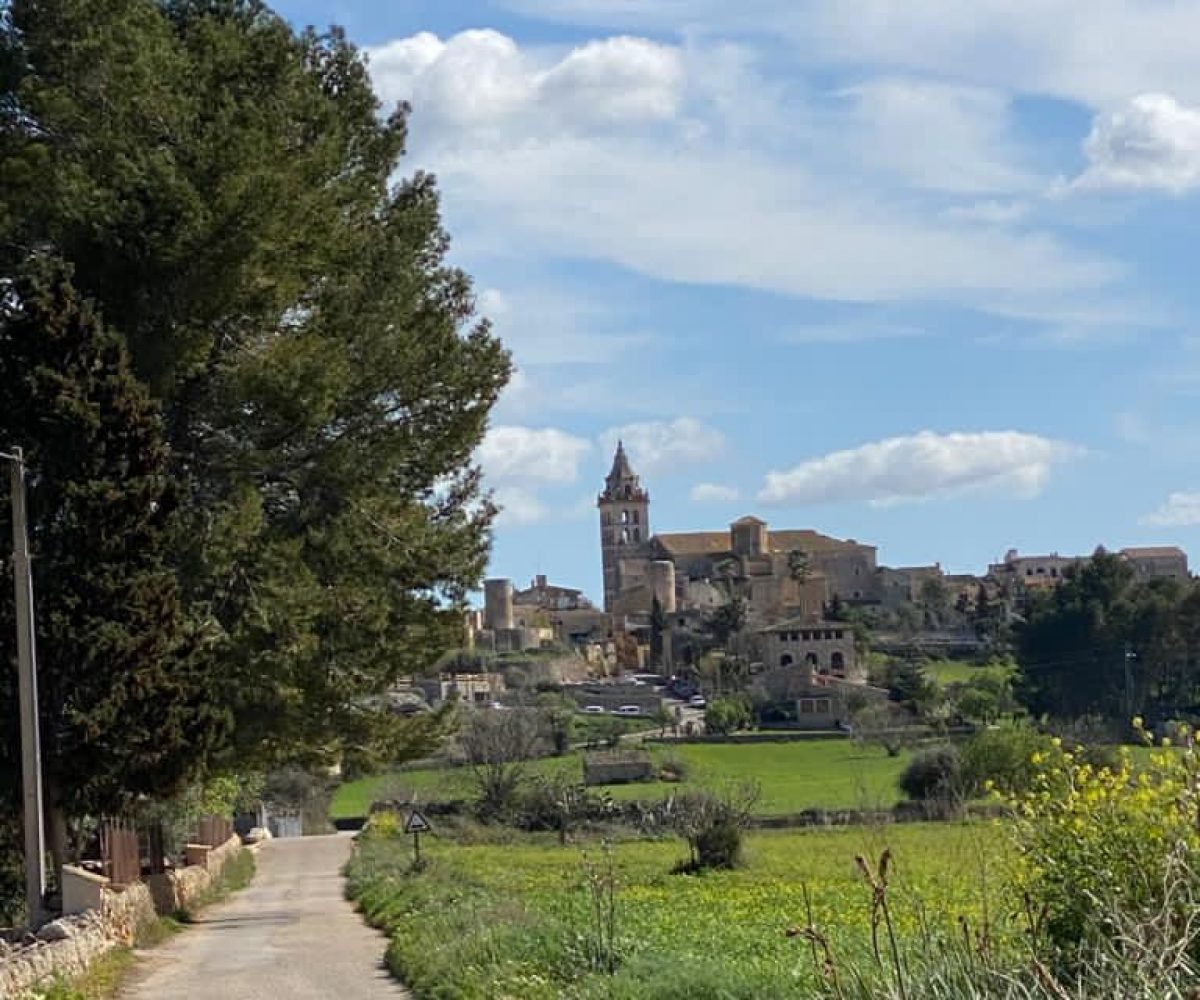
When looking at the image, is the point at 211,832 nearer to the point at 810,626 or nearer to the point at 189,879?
the point at 189,879

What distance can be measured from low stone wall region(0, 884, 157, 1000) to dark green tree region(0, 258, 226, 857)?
1.69 m

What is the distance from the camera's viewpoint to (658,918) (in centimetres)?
2841

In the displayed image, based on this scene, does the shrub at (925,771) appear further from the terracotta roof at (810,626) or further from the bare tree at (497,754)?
the terracotta roof at (810,626)

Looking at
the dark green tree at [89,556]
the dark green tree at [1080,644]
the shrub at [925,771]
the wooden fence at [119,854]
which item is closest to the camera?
the dark green tree at [89,556]

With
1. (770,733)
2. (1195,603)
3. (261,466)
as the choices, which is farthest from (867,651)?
(261,466)

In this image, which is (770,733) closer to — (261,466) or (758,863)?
(758,863)

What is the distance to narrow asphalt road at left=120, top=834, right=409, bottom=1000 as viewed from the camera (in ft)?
69.3

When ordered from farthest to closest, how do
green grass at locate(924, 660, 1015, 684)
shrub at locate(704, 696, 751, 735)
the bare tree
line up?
green grass at locate(924, 660, 1015, 684)
shrub at locate(704, 696, 751, 735)
the bare tree

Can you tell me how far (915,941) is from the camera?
1152 centimetres

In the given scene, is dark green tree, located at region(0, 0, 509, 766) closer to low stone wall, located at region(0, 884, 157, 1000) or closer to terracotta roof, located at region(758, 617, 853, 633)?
low stone wall, located at region(0, 884, 157, 1000)

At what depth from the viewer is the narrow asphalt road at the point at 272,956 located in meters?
21.1

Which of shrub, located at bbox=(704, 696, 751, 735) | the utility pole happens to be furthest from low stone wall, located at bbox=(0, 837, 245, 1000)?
shrub, located at bbox=(704, 696, 751, 735)

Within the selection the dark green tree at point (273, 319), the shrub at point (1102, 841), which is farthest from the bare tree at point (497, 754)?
the shrub at point (1102, 841)

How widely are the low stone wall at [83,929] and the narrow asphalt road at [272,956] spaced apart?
1.84 feet
